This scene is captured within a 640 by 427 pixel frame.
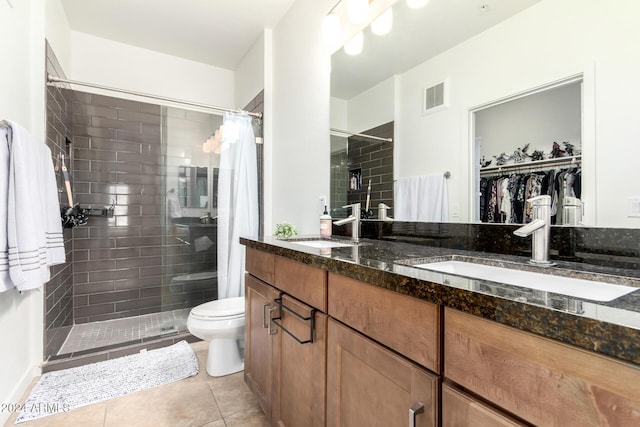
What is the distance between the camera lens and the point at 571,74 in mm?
944

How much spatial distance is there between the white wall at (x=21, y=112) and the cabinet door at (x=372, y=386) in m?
1.68

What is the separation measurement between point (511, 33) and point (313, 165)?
1348 mm

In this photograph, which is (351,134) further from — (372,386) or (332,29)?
(372,386)

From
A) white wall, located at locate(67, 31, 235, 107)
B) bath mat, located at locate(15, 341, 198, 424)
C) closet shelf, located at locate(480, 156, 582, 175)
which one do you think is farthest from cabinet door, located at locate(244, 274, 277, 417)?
white wall, located at locate(67, 31, 235, 107)

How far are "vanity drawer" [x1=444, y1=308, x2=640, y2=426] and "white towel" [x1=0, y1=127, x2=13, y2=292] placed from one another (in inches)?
68.7

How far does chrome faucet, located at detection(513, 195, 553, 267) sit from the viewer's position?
0.88 meters

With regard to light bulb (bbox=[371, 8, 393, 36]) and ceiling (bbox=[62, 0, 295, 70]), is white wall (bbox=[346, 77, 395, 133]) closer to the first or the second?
light bulb (bbox=[371, 8, 393, 36])

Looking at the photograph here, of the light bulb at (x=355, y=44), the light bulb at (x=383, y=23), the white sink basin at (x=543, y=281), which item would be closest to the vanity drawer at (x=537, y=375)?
the white sink basin at (x=543, y=281)

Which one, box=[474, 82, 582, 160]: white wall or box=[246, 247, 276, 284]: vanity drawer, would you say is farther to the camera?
box=[246, 247, 276, 284]: vanity drawer

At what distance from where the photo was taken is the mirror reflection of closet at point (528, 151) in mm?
956

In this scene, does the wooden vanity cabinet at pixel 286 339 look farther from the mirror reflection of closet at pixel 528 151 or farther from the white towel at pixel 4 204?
the white towel at pixel 4 204

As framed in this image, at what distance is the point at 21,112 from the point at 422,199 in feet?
7.20

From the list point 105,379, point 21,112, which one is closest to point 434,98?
point 21,112

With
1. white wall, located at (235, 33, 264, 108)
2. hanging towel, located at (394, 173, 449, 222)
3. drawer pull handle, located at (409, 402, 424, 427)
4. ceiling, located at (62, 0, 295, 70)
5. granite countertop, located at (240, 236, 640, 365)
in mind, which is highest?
ceiling, located at (62, 0, 295, 70)
